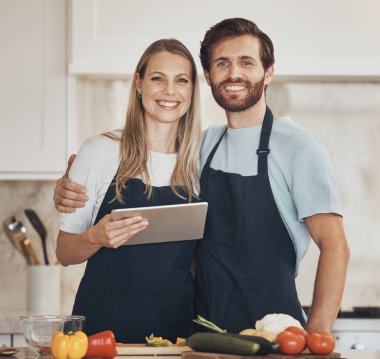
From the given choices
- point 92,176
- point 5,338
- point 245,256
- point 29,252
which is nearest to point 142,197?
point 92,176

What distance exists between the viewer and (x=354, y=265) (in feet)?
13.7

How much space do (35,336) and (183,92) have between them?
3.26 ft

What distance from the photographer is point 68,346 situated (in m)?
2.00

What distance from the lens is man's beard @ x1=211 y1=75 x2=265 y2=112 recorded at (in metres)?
2.65

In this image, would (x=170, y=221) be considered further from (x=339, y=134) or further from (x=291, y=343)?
(x=339, y=134)

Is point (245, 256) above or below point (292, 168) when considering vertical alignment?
below

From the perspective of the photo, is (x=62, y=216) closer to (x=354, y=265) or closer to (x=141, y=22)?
(x=141, y=22)

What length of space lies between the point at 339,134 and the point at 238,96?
1.68m

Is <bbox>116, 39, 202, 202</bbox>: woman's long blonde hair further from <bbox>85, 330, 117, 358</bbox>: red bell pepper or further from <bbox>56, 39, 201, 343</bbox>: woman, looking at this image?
<bbox>85, 330, 117, 358</bbox>: red bell pepper

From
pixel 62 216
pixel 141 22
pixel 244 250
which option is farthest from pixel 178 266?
pixel 141 22

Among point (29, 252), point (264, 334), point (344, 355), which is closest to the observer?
point (264, 334)

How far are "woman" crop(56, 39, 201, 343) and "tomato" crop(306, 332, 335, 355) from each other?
2.37ft

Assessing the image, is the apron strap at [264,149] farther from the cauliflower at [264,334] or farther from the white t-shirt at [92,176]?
the cauliflower at [264,334]

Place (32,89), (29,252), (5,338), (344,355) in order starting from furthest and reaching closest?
1. (29,252)
2. (32,89)
3. (5,338)
4. (344,355)
